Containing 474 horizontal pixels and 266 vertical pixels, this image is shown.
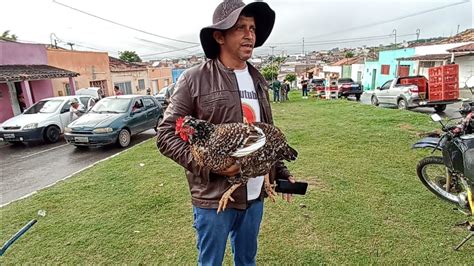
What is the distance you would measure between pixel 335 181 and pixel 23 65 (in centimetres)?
1526

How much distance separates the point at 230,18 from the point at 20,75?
1318 centimetres

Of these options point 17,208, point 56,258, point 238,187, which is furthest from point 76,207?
point 238,187

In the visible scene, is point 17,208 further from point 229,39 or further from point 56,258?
point 229,39

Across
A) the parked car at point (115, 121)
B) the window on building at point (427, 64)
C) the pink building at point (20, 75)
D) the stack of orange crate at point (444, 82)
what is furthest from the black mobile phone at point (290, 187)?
the window on building at point (427, 64)

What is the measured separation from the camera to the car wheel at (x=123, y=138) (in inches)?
301

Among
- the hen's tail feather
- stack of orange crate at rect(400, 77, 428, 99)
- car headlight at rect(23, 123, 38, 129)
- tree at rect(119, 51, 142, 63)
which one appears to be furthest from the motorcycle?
tree at rect(119, 51, 142, 63)

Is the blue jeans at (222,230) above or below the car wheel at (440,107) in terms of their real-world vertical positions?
above

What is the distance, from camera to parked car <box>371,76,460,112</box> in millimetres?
10883

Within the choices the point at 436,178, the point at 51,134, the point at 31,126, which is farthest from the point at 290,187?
the point at 51,134

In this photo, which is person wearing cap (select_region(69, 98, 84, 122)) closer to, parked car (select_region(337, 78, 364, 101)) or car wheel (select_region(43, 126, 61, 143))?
car wheel (select_region(43, 126, 61, 143))

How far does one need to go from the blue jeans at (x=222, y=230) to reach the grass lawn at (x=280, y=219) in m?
0.88

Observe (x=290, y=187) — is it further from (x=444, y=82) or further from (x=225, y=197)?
(x=444, y=82)

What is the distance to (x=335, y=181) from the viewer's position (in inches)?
161

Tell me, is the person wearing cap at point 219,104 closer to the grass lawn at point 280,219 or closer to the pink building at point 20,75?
the grass lawn at point 280,219
